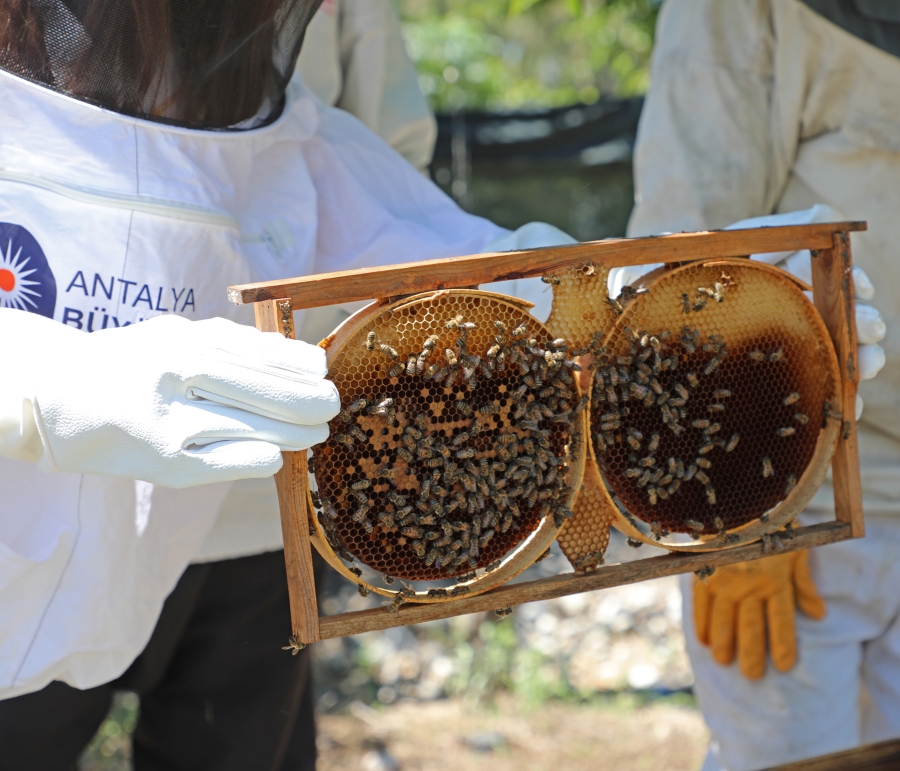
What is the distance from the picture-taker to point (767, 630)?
2.60m

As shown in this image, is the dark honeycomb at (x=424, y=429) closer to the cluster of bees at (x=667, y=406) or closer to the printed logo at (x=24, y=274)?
the cluster of bees at (x=667, y=406)

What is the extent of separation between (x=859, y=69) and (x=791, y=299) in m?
1.10

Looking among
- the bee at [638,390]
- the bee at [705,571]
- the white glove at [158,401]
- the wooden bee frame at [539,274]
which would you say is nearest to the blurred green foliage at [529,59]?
the wooden bee frame at [539,274]

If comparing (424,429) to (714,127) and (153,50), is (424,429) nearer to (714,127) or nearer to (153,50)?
(153,50)

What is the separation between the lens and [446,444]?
153 cm

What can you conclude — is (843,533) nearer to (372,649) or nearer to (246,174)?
(246,174)

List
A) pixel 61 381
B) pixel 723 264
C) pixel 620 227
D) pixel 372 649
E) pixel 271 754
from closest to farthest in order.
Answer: pixel 61 381, pixel 723 264, pixel 271 754, pixel 372 649, pixel 620 227

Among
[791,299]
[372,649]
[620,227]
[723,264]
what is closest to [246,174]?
[723,264]

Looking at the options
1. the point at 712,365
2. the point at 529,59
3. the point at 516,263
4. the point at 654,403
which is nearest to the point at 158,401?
the point at 516,263

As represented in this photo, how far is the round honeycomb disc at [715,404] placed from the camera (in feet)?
5.45

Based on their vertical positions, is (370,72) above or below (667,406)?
above

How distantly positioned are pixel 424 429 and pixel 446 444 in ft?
0.18

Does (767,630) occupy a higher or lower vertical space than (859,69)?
lower

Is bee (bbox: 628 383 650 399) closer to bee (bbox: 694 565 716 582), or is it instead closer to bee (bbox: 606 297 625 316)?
bee (bbox: 606 297 625 316)
